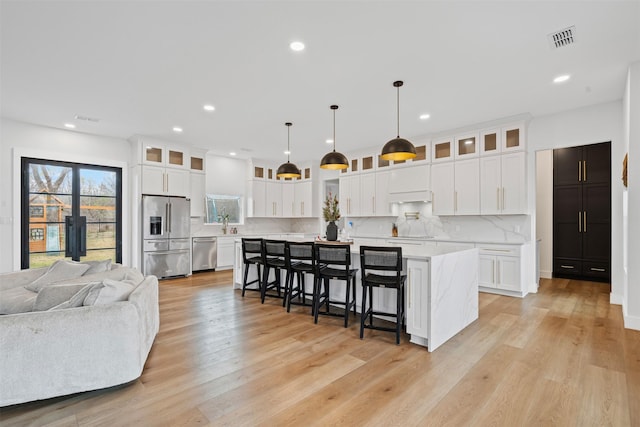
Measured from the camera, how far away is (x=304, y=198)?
872cm

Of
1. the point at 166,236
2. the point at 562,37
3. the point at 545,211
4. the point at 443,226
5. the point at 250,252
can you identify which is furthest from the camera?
the point at 545,211

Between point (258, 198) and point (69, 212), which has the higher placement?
point (258, 198)

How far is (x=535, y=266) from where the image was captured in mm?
5195

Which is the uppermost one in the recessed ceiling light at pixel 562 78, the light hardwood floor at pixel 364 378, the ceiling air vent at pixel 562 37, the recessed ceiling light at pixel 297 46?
the ceiling air vent at pixel 562 37

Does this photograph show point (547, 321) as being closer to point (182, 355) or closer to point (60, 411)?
point (182, 355)

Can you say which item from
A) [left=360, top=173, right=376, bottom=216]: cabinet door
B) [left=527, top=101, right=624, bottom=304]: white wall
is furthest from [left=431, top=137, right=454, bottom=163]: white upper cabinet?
[left=360, top=173, right=376, bottom=216]: cabinet door

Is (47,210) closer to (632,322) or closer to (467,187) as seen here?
(467,187)

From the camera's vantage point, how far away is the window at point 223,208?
7848mm

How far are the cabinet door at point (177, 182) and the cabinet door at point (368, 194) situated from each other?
3845mm

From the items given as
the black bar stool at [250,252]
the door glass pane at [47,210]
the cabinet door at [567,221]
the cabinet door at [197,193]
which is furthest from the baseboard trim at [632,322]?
the door glass pane at [47,210]

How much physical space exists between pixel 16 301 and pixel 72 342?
121 centimetres

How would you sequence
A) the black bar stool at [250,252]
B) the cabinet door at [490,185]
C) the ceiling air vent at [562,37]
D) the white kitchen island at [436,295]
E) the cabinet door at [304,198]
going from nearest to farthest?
the ceiling air vent at [562,37] → the white kitchen island at [436,295] → the black bar stool at [250,252] → the cabinet door at [490,185] → the cabinet door at [304,198]

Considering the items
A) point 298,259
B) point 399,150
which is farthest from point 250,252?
point 399,150

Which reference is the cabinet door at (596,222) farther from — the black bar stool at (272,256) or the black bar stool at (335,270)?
the black bar stool at (272,256)
